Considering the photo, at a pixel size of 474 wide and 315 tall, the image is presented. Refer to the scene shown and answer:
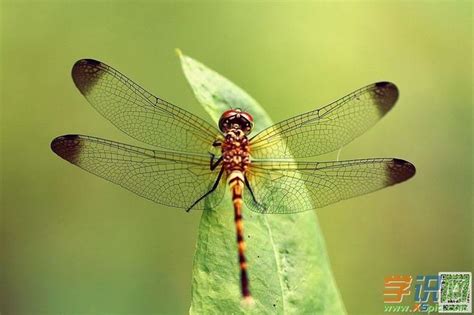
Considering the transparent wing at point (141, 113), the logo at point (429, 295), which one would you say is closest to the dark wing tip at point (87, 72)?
the transparent wing at point (141, 113)

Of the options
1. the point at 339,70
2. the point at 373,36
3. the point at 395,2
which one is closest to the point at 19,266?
the point at 339,70

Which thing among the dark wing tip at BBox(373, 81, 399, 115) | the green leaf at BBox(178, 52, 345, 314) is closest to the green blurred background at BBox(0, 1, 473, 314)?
the dark wing tip at BBox(373, 81, 399, 115)

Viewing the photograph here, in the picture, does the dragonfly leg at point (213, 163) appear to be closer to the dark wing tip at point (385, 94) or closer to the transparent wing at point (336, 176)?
the transparent wing at point (336, 176)

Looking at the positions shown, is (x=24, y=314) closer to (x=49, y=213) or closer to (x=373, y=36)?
(x=49, y=213)

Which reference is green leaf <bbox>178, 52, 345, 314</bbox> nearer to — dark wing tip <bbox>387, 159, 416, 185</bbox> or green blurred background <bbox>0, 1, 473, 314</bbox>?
dark wing tip <bbox>387, 159, 416, 185</bbox>

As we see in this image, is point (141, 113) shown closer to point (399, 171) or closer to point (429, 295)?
point (399, 171)
